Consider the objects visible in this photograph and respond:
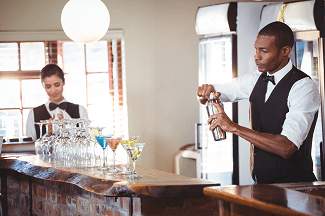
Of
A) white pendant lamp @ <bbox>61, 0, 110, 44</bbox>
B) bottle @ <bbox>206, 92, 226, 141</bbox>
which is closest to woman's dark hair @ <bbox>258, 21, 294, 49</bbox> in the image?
bottle @ <bbox>206, 92, 226, 141</bbox>

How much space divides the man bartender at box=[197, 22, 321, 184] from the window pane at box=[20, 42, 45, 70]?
348cm

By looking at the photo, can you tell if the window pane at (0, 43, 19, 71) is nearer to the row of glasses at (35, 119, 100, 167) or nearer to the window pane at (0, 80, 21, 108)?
the window pane at (0, 80, 21, 108)

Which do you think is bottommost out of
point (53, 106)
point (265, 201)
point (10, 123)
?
point (265, 201)

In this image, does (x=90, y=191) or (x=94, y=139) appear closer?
(x=90, y=191)

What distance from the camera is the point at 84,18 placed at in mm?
2783

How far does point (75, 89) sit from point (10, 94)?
2.76 feet

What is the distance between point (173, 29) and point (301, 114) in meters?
3.66

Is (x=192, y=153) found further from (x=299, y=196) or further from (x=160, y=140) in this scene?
(x=299, y=196)

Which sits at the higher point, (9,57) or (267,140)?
(9,57)

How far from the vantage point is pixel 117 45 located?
545 centimetres

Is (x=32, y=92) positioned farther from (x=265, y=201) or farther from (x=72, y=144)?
(x=265, y=201)

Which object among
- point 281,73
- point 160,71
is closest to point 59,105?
point 160,71

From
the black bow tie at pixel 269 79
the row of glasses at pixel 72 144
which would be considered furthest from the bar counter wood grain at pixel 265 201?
the row of glasses at pixel 72 144

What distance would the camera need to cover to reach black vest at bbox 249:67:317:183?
7.30 ft
